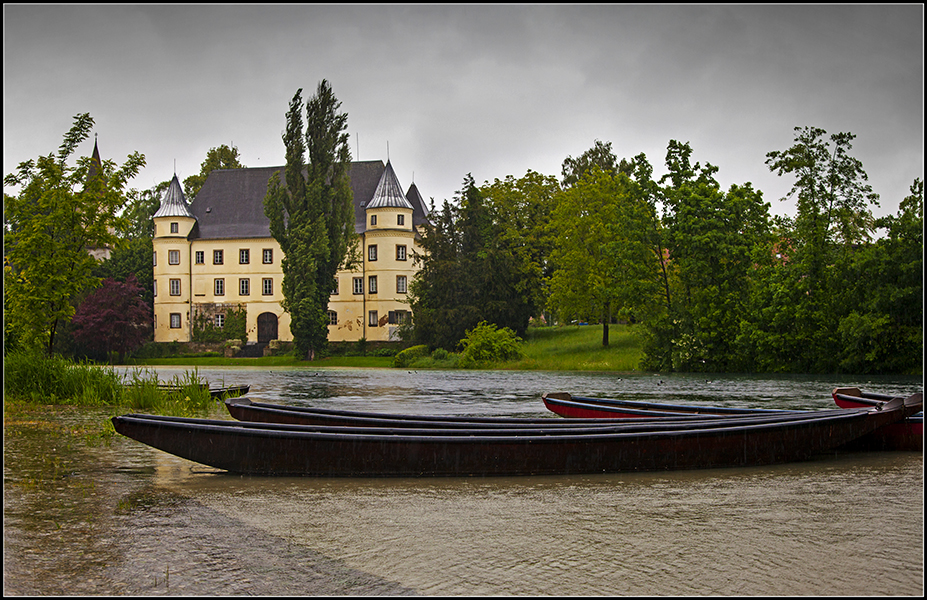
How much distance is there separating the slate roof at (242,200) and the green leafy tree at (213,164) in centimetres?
414

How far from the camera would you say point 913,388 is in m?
28.4

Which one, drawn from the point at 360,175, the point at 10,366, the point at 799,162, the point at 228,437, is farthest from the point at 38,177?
the point at 360,175

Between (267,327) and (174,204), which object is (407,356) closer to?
(267,327)

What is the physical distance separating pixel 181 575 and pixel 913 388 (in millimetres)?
27719

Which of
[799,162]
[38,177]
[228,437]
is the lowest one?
[228,437]

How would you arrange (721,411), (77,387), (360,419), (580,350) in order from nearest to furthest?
(360,419) < (721,411) < (77,387) < (580,350)

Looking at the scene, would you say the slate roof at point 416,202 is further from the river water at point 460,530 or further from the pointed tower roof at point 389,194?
the river water at point 460,530

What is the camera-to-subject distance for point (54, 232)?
69.8 feet

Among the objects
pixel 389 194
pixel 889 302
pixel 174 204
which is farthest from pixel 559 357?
pixel 174 204

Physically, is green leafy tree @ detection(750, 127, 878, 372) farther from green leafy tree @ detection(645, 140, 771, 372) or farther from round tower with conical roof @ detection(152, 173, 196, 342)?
round tower with conical roof @ detection(152, 173, 196, 342)

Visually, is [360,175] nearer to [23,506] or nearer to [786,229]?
[786,229]

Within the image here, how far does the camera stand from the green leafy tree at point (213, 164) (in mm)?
83562

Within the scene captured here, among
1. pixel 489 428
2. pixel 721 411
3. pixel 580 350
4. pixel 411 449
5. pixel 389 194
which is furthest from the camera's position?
pixel 389 194

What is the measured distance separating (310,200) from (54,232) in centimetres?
3927
